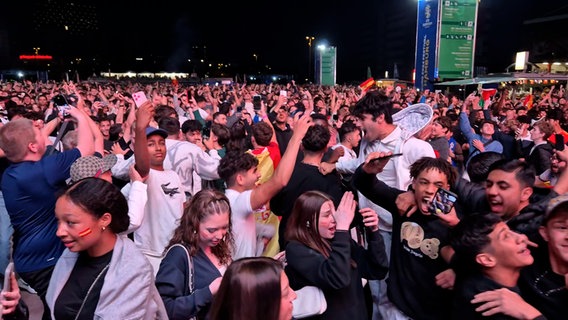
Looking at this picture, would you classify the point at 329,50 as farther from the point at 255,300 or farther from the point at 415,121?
the point at 255,300

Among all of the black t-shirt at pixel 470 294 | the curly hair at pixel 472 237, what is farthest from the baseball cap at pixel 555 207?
the black t-shirt at pixel 470 294

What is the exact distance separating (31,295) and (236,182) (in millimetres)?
3043

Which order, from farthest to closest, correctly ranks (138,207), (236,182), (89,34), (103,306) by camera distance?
(89,34) < (236,182) < (138,207) < (103,306)

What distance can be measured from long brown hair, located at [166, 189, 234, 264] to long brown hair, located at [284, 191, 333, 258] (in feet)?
1.34

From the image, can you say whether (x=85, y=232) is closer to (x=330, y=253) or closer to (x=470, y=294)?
(x=330, y=253)

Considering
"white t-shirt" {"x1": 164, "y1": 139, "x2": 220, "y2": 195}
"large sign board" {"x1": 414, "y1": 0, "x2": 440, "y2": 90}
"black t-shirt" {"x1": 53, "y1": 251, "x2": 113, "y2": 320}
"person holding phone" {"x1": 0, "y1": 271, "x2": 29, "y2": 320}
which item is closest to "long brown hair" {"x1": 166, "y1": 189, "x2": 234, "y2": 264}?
"black t-shirt" {"x1": 53, "y1": 251, "x2": 113, "y2": 320}

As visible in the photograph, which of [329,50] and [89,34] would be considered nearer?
[329,50]

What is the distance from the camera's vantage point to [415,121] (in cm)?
432

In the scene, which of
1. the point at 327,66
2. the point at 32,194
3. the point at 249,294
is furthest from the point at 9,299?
the point at 327,66

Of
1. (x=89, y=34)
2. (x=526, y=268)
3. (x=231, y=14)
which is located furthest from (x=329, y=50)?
(x=231, y=14)

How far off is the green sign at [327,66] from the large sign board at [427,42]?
8.72 metres

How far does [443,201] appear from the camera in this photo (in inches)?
104

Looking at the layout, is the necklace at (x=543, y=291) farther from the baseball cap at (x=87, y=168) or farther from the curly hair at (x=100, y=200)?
the baseball cap at (x=87, y=168)

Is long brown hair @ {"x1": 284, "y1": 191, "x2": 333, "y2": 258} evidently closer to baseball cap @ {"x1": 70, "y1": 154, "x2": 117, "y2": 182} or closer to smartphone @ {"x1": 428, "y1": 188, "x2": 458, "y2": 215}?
smartphone @ {"x1": 428, "y1": 188, "x2": 458, "y2": 215}
